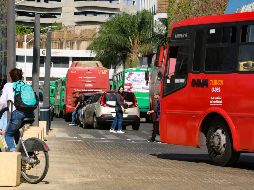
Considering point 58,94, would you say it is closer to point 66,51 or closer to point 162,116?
point 162,116

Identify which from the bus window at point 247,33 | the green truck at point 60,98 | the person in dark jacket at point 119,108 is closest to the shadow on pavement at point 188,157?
the bus window at point 247,33

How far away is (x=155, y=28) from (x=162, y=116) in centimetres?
6746

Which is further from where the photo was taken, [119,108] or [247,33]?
[119,108]

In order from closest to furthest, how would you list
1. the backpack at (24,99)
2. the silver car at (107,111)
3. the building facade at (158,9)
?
the backpack at (24,99), the silver car at (107,111), the building facade at (158,9)

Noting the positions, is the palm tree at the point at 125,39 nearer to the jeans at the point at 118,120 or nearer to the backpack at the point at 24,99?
the jeans at the point at 118,120

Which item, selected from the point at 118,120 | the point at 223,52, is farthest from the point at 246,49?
the point at 118,120

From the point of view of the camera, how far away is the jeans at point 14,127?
45.8 ft

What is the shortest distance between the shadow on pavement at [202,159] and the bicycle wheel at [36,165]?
19.3 feet

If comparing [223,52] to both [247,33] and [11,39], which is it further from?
[11,39]

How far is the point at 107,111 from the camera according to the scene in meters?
38.7

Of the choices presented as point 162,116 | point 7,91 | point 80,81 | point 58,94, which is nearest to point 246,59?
point 162,116

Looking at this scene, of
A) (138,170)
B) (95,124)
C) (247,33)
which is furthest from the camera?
(95,124)

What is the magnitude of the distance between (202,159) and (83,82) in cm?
3499

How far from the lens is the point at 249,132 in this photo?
57.3ft
